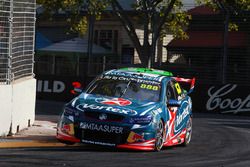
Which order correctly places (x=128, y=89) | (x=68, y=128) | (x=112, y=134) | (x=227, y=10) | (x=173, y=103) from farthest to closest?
(x=227, y=10)
(x=128, y=89)
(x=173, y=103)
(x=68, y=128)
(x=112, y=134)

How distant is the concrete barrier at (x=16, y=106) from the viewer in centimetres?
1378

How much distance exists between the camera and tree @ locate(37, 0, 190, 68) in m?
31.3

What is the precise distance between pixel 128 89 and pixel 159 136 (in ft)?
4.00

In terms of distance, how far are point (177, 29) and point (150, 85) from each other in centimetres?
2124

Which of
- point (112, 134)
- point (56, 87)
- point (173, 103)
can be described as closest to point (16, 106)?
point (112, 134)

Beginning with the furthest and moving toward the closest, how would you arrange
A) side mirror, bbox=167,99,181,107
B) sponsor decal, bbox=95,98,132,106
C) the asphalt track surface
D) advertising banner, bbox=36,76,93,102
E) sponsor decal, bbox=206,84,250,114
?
1. advertising banner, bbox=36,76,93,102
2. sponsor decal, bbox=206,84,250,114
3. side mirror, bbox=167,99,181,107
4. sponsor decal, bbox=95,98,132,106
5. the asphalt track surface

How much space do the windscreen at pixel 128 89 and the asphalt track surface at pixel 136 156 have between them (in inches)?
39.7

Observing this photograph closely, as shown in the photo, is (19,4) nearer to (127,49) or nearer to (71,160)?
(71,160)

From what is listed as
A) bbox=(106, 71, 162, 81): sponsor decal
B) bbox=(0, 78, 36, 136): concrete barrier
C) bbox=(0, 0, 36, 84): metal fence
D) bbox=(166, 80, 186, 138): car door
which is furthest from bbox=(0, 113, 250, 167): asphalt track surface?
bbox=(0, 0, 36, 84): metal fence

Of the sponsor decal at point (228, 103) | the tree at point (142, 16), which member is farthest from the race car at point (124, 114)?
the tree at point (142, 16)

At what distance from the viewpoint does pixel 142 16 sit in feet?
Answer: 111

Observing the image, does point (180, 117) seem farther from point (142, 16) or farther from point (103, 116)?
point (142, 16)

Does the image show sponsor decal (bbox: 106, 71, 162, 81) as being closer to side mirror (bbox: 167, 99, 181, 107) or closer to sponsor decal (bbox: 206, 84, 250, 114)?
side mirror (bbox: 167, 99, 181, 107)

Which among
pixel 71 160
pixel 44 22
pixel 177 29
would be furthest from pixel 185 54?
pixel 71 160
